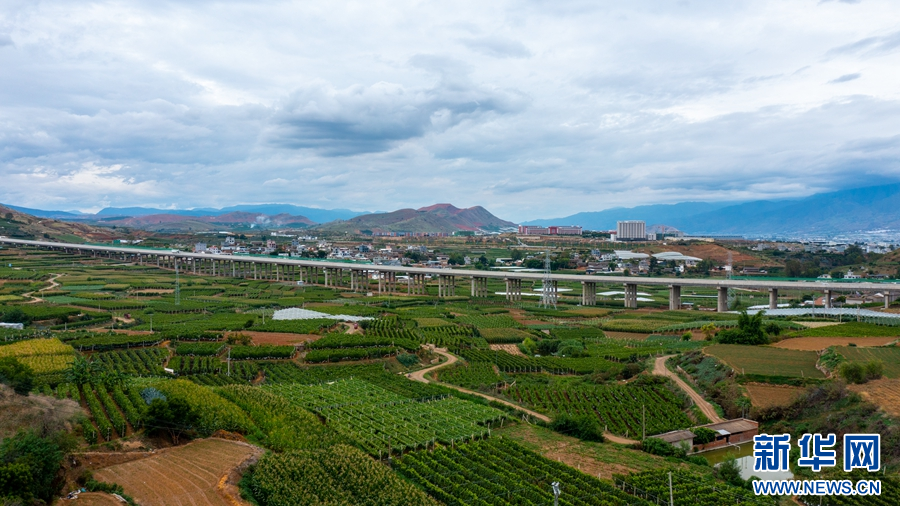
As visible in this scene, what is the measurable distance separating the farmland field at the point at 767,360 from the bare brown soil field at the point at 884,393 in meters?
4.05

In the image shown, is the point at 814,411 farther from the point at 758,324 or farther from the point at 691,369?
the point at 758,324

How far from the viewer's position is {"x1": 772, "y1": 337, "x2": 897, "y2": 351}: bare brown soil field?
45.5 m

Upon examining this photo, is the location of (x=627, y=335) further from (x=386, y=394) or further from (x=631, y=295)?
(x=386, y=394)

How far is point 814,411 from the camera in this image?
105ft

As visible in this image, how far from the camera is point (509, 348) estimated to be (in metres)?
53.9

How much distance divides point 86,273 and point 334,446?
94.0 metres

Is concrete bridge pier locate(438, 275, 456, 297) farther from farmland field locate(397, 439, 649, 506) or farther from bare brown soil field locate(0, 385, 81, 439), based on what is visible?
bare brown soil field locate(0, 385, 81, 439)

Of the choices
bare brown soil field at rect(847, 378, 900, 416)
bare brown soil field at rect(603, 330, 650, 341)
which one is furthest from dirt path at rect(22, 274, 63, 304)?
bare brown soil field at rect(847, 378, 900, 416)

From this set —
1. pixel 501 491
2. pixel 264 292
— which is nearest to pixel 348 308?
pixel 264 292

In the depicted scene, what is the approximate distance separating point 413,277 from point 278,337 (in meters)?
58.6

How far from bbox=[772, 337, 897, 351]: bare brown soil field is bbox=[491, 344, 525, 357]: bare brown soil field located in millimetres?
20169

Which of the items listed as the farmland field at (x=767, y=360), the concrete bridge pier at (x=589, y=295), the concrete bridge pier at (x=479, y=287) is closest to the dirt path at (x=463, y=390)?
the farmland field at (x=767, y=360)

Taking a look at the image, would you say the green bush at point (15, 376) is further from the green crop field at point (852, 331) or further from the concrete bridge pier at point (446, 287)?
the concrete bridge pier at point (446, 287)

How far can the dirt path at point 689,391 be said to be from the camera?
1332 inches
